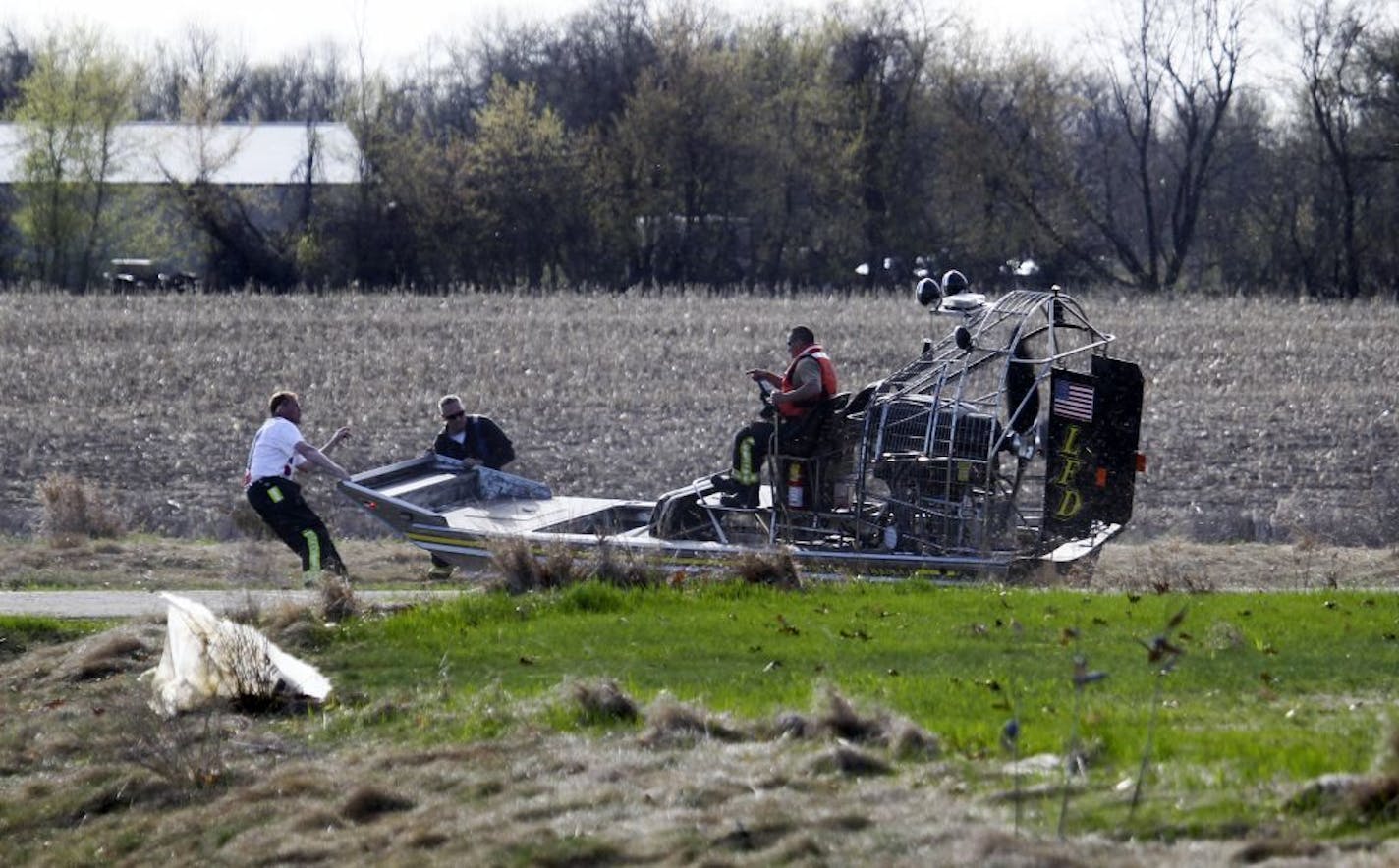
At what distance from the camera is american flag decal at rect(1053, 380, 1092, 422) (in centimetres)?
1493

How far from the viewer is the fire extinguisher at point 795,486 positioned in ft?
52.1

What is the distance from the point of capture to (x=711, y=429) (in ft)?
86.1

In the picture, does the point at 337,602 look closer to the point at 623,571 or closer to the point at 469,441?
the point at 623,571

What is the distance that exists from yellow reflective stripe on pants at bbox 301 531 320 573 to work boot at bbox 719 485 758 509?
12.1 feet

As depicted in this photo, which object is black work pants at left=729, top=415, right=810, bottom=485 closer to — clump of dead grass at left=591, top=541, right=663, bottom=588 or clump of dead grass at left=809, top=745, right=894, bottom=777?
clump of dead grass at left=591, top=541, right=663, bottom=588

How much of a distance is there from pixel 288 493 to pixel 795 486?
461 centimetres

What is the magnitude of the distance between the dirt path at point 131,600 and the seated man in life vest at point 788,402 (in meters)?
2.93

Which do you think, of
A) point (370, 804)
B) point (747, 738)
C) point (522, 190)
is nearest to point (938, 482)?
point (747, 738)

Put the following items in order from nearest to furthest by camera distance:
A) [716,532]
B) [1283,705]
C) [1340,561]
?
1. [1283,705]
2. [716,532]
3. [1340,561]

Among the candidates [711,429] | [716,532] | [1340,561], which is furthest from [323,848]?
[711,429]

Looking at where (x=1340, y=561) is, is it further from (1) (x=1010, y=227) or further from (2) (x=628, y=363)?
(1) (x=1010, y=227)

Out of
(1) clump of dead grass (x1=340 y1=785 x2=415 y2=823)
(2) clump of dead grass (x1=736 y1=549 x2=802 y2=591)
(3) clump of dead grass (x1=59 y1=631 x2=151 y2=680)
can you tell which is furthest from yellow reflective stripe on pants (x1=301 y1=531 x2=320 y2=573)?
(1) clump of dead grass (x1=340 y1=785 x2=415 y2=823)

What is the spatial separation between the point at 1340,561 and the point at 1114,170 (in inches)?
2020

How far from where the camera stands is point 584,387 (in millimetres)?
29781
